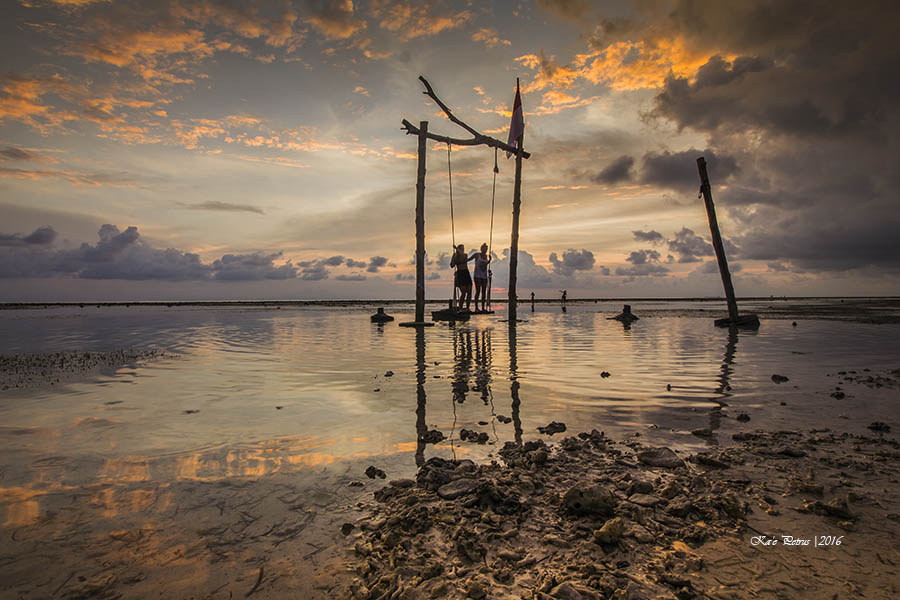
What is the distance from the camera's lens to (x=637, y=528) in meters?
2.79

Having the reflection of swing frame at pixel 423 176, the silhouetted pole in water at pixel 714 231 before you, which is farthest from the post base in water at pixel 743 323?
the reflection of swing frame at pixel 423 176

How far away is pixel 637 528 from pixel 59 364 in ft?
41.8

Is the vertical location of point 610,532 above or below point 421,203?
below

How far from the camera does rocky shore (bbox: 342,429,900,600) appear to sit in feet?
7.47

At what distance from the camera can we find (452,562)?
99.0 inches

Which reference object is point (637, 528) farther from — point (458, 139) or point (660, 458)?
point (458, 139)

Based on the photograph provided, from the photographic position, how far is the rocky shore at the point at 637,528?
228 centimetres

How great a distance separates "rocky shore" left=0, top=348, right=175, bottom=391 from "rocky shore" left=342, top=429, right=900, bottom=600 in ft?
28.7

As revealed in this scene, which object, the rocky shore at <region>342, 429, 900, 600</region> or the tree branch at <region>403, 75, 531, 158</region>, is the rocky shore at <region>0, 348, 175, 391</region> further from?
the tree branch at <region>403, 75, 531, 158</region>

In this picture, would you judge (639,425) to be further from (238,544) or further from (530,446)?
(238,544)

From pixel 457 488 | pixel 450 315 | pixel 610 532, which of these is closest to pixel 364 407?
pixel 457 488

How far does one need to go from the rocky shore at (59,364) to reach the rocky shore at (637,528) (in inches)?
344

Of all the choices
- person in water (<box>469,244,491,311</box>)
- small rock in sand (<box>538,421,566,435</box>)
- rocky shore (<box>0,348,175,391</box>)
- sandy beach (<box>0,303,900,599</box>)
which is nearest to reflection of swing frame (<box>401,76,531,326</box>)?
person in water (<box>469,244,491,311</box>)

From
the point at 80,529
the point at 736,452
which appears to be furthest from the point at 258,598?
the point at 736,452
